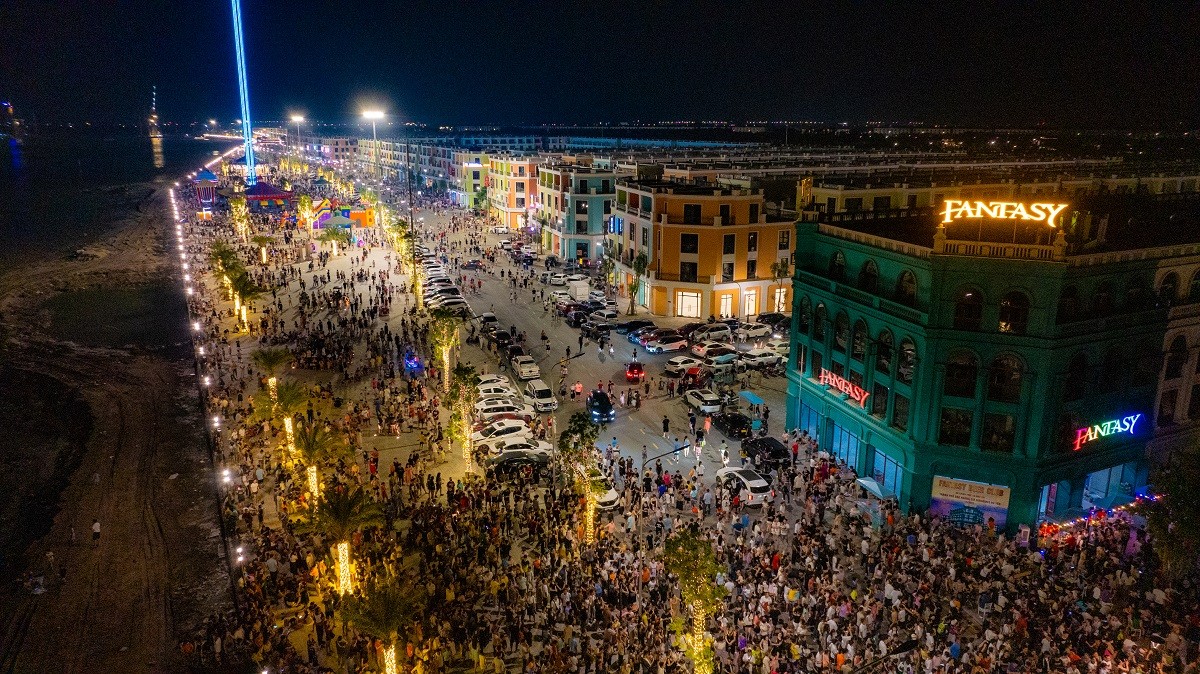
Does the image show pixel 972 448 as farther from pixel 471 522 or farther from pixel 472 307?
pixel 472 307

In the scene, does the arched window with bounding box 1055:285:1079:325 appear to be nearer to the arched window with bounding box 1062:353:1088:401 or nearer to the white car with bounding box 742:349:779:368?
the arched window with bounding box 1062:353:1088:401

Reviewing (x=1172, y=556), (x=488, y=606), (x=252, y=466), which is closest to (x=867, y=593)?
(x=1172, y=556)

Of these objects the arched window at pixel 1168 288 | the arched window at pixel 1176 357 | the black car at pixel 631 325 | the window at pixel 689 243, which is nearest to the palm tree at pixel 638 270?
the window at pixel 689 243

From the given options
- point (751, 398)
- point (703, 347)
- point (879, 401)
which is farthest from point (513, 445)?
point (703, 347)

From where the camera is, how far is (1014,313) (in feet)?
97.3

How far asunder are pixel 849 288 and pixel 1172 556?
16115 mm

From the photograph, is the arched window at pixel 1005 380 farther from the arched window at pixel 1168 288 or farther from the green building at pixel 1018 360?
the arched window at pixel 1168 288

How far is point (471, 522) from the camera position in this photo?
1220 inches

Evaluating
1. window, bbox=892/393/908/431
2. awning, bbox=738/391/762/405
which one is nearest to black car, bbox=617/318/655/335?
awning, bbox=738/391/762/405

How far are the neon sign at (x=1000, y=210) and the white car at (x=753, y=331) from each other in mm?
27555

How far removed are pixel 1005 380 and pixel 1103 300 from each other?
506 cm

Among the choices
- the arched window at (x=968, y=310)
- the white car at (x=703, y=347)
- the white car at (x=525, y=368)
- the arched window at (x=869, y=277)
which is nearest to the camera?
the arched window at (x=968, y=310)

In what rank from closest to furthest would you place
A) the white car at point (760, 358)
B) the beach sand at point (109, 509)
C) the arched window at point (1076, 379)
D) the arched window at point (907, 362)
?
the beach sand at point (109, 509) < the arched window at point (1076, 379) < the arched window at point (907, 362) < the white car at point (760, 358)

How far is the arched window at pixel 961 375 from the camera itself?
30828 millimetres
